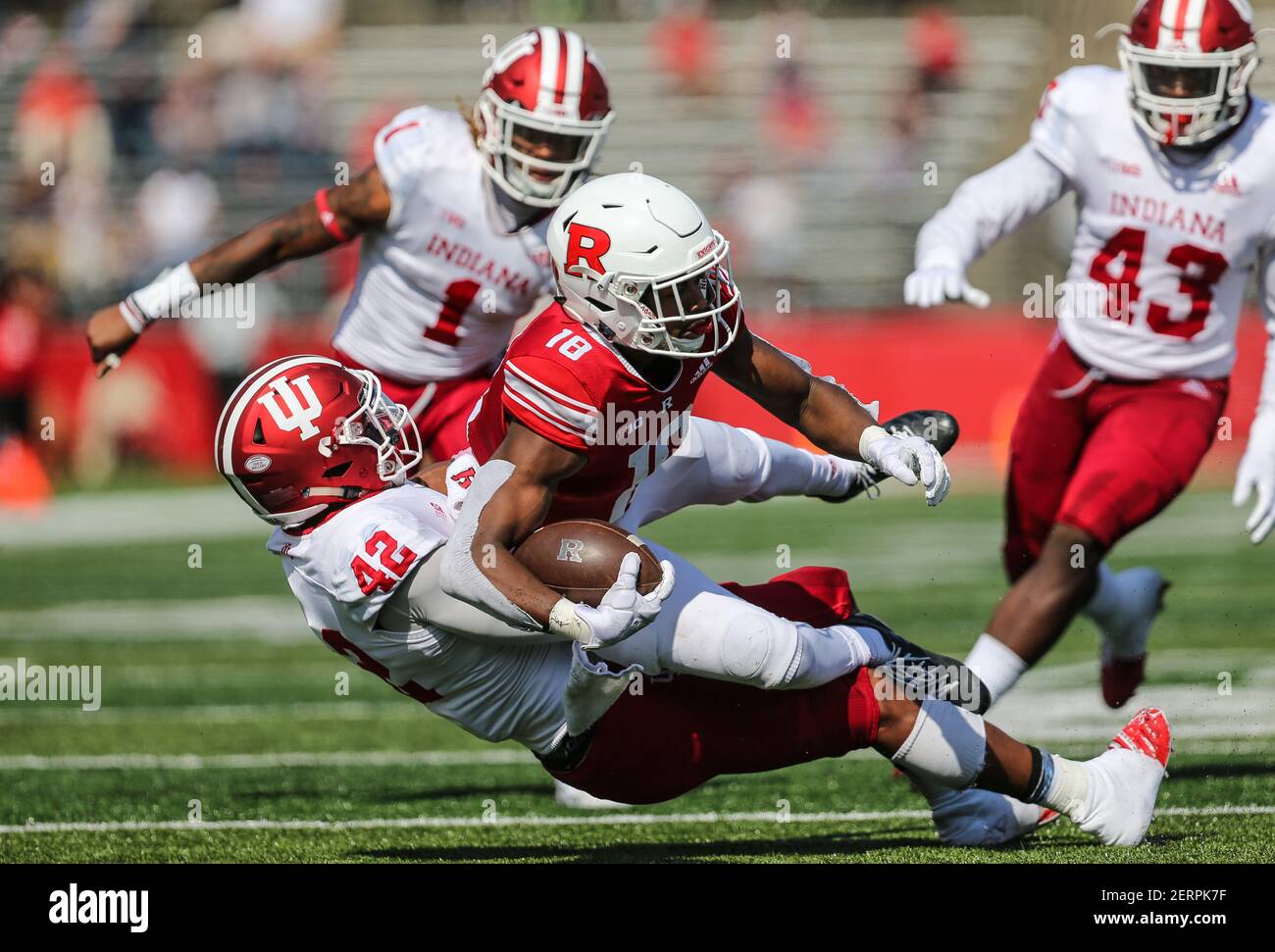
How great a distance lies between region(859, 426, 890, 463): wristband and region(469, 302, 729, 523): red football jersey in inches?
14.9

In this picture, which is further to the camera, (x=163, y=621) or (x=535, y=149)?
(x=163, y=621)

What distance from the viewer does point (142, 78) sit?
600 inches

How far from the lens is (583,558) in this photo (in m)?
3.45

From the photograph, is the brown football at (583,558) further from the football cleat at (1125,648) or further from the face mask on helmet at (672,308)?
the football cleat at (1125,648)

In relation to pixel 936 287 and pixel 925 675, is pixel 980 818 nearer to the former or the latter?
pixel 925 675

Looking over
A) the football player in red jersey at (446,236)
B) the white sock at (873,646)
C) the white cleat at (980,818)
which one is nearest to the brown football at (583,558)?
the white sock at (873,646)

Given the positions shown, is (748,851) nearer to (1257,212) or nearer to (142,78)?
(1257,212)

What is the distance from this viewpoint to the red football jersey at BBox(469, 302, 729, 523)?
3.52 metres

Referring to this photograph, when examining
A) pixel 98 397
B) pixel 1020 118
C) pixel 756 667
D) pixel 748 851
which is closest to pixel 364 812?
pixel 748 851

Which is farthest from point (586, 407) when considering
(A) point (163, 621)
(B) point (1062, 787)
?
(A) point (163, 621)

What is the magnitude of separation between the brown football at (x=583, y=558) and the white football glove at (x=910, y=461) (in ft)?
Answer: 1.90

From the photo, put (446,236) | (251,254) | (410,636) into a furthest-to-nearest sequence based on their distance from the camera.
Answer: (446,236) → (251,254) → (410,636)

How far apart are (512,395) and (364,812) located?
175 cm

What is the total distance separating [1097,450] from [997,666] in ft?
2.41
